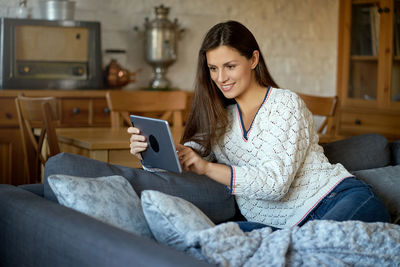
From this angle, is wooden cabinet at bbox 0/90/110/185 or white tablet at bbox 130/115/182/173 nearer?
white tablet at bbox 130/115/182/173

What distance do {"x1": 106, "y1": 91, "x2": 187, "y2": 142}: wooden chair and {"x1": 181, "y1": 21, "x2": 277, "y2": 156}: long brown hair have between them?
1030 mm

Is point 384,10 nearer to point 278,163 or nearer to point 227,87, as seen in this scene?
point 227,87

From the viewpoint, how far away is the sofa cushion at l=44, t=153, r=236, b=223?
186 centimetres

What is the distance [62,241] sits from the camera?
1423mm

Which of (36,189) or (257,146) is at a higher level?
(257,146)

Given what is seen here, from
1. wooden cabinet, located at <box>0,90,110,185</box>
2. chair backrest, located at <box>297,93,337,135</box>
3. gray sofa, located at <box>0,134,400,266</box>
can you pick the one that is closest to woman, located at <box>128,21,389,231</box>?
gray sofa, located at <box>0,134,400,266</box>

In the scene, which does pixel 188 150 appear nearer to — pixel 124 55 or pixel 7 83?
pixel 7 83

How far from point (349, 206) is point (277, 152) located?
0.97 ft

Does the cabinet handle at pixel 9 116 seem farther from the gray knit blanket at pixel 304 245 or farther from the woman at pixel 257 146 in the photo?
the gray knit blanket at pixel 304 245

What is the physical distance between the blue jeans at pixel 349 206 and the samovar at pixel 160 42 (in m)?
2.68

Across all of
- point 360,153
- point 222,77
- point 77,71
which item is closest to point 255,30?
point 77,71

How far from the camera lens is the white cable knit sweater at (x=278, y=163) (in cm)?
186

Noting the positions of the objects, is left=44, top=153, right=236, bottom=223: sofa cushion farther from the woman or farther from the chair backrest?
the chair backrest

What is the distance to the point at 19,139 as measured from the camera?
13.0ft
